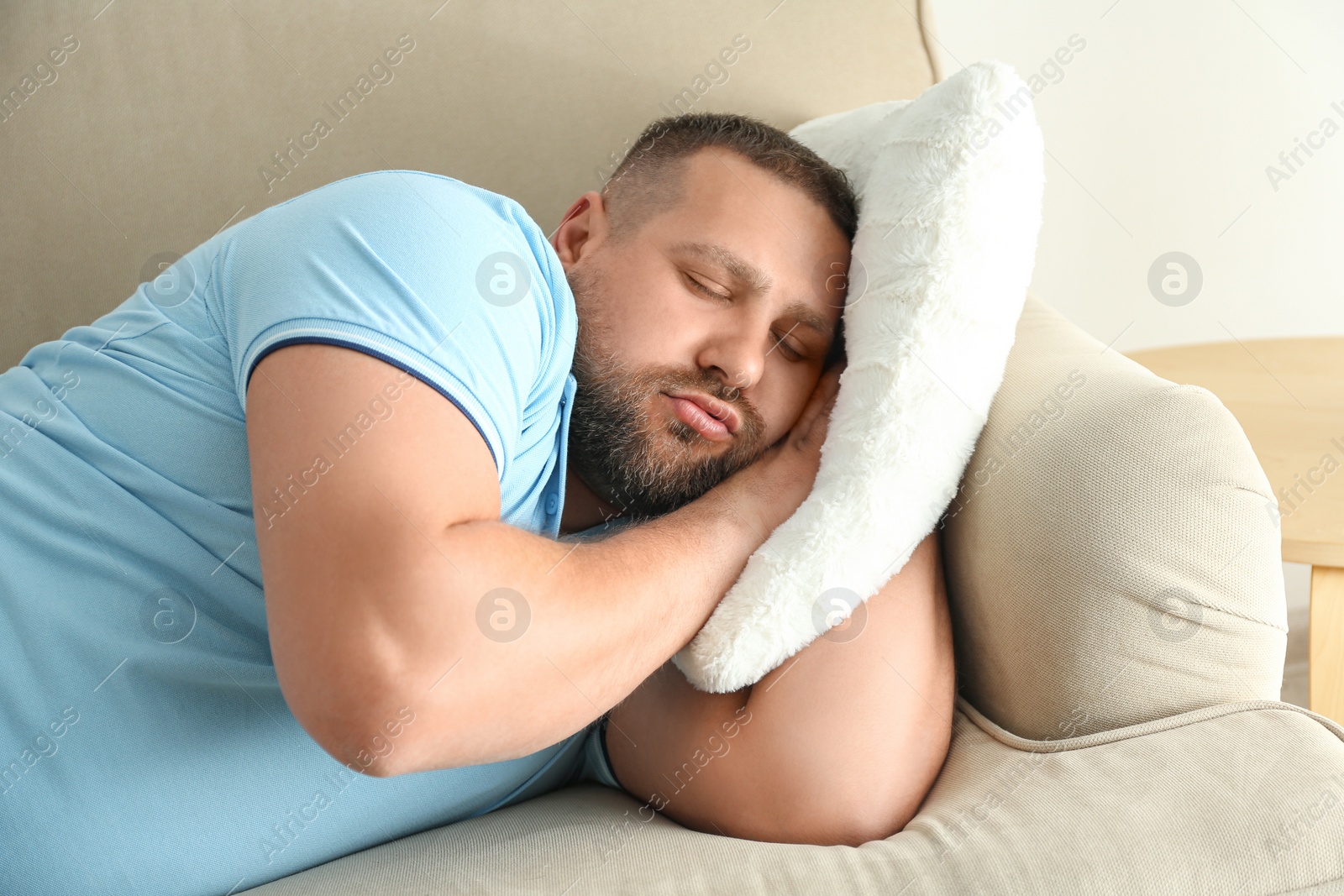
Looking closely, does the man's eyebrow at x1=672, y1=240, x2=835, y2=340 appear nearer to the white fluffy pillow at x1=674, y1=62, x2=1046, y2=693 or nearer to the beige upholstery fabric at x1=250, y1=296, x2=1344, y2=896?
the white fluffy pillow at x1=674, y1=62, x2=1046, y2=693

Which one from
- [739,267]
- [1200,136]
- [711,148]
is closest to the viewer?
[739,267]

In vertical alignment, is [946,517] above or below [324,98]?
below

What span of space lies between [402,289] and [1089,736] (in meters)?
0.57

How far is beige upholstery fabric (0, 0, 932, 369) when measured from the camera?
39.5 inches

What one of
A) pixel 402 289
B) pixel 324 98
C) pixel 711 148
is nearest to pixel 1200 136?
pixel 711 148

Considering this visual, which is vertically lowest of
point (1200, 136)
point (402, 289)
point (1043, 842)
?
point (1043, 842)

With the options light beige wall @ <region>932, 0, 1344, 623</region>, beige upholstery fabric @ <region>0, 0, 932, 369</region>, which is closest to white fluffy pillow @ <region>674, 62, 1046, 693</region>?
beige upholstery fabric @ <region>0, 0, 932, 369</region>

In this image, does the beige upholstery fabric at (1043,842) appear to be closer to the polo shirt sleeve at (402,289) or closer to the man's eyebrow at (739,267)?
the polo shirt sleeve at (402,289)

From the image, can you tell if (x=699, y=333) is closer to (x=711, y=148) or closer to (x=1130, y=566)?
(x=711, y=148)

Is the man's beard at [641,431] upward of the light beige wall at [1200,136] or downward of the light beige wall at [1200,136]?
downward

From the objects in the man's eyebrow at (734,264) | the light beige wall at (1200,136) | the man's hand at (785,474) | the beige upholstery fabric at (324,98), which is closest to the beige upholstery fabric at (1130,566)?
the man's hand at (785,474)

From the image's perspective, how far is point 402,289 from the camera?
2.00 feet

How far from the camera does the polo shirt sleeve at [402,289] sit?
59 cm

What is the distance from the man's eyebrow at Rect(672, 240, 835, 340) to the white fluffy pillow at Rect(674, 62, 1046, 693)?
0.16 ft
